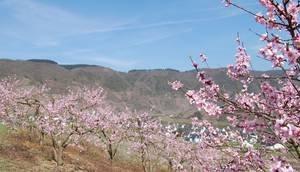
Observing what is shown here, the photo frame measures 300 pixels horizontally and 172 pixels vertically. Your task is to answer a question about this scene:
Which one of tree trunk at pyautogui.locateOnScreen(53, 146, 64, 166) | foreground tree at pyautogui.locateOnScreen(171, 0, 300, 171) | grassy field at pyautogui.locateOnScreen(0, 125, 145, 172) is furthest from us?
tree trunk at pyautogui.locateOnScreen(53, 146, 64, 166)

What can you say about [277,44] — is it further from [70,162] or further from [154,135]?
[154,135]

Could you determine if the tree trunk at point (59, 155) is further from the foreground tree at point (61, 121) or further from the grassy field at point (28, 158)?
the grassy field at point (28, 158)

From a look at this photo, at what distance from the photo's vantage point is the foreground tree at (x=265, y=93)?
6328 mm

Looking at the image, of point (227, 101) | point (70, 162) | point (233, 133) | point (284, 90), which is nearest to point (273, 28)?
point (227, 101)

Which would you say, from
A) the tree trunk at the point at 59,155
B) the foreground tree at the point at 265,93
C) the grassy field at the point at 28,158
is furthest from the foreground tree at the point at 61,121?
the foreground tree at the point at 265,93

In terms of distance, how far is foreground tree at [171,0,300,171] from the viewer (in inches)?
249

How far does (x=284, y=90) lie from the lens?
846cm

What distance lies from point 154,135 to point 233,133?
133ft

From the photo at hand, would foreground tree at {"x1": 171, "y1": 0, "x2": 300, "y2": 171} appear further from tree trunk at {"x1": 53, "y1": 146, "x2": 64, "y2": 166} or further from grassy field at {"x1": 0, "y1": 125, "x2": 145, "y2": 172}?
tree trunk at {"x1": 53, "y1": 146, "x2": 64, "y2": 166}

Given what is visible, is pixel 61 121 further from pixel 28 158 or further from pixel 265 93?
pixel 265 93

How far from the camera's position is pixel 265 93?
826cm

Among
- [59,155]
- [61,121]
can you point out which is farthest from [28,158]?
[61,121]

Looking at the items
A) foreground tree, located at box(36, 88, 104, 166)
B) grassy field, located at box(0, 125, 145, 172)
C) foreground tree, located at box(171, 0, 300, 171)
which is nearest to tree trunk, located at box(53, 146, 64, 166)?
foreground tree, located at box(36, 88, 104, 166)

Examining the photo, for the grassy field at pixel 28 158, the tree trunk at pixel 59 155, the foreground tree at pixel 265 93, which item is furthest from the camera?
the tree trunk at pixel 59 155
